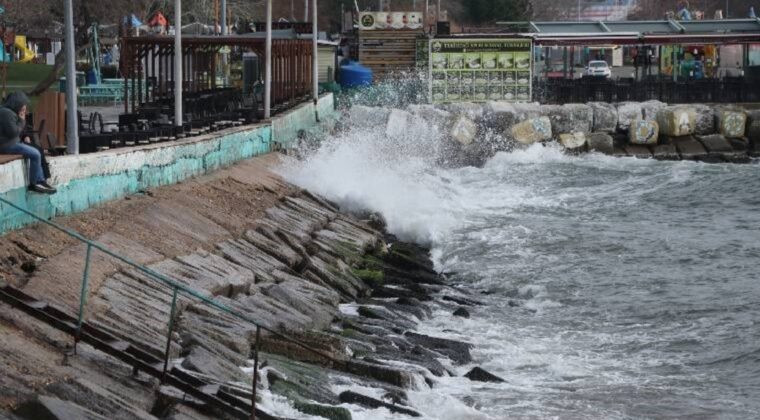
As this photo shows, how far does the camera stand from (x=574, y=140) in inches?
2264

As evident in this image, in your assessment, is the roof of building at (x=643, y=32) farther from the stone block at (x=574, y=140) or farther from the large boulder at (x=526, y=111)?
the stone block at (x=574, y=140)

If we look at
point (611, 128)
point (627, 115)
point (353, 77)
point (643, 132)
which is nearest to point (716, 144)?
point (643, 132)

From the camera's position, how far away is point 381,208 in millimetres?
32500

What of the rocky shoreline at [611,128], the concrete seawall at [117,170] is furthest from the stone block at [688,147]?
the concrete seawall at [117,170]

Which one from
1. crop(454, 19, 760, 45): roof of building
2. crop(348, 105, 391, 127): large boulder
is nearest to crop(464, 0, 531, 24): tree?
crop(454, 19, 760, 45): roof of building

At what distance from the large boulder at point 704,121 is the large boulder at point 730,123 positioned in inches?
7.3

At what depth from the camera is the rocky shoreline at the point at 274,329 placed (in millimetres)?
11930

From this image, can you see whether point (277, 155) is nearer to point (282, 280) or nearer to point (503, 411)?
point (282, 280)

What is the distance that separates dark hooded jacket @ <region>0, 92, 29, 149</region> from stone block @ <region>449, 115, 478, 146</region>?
3817 cm

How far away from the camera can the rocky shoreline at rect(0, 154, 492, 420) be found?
39.1ft

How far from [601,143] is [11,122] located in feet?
138

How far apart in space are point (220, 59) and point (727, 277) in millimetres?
38288

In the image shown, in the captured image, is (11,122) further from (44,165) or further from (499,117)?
(499,117)

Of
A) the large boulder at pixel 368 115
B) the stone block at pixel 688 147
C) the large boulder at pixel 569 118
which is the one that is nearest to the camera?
the large boulder at pixel 368 115
